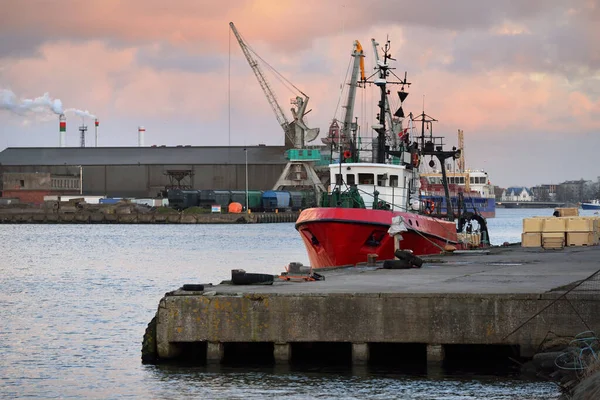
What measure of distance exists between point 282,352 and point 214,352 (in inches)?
45.3

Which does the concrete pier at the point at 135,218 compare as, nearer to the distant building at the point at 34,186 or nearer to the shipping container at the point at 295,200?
the shipping container at the point at 295,200

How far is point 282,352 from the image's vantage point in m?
18.6

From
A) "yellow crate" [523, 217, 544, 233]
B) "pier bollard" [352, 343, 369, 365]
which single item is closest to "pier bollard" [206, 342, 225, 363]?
"pier bollard" [352, 343, 369, 365]

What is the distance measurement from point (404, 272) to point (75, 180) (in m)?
133

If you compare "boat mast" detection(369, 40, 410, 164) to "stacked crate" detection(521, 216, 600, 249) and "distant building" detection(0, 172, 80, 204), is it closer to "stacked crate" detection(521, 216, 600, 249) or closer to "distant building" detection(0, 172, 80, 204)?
"stacked crate" detection(521, 216, 600, 249)

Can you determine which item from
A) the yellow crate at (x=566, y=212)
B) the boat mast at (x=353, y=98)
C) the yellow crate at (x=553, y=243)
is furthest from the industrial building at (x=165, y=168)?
the yellow crate at (x=553, y=243)

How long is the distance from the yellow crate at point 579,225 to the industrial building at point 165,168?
104259 millimetres

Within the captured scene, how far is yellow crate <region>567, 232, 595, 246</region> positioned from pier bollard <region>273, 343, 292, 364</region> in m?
24.9

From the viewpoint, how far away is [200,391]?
17.5 m

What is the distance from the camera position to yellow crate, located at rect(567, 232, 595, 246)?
4119 cm

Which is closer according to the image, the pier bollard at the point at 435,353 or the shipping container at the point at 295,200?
the pier bollard at the point at 435,353

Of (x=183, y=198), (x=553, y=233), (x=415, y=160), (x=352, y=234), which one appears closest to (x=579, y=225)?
(x=553, y=233)

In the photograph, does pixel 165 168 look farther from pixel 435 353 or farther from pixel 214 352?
pixel 435 353

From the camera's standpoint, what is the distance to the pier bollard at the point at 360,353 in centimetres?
1834
